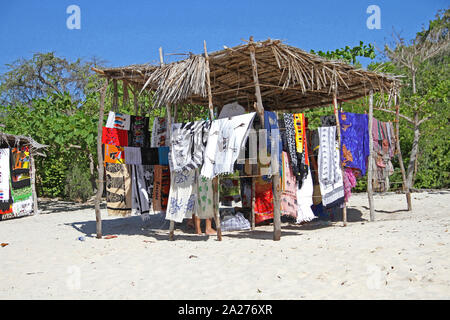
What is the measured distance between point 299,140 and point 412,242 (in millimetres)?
2357

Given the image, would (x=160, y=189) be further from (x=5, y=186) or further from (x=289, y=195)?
(x=5, y=186)

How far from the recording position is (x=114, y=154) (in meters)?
7.12

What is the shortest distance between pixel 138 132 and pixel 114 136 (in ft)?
1.57

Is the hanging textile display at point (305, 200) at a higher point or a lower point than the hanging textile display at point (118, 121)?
lower

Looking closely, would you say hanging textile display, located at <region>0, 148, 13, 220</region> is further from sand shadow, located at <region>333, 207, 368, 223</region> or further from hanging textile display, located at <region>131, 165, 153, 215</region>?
sand shadow, located at <region>333, 207, 368, 223</region>

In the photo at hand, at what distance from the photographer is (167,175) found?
746 cm

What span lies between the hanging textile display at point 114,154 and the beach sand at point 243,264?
1.30m

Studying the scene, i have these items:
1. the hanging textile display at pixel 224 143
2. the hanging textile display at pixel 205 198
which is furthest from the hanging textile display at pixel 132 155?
the hanging textile display at pixel 224 143

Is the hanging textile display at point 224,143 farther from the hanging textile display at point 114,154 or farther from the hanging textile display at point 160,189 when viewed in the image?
the hanging textile display at point 114,154

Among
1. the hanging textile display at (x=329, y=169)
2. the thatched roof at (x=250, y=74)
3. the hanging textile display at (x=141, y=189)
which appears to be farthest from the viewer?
the hanging textile display at (x=141, y=189)

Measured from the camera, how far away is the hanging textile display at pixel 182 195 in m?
6.59

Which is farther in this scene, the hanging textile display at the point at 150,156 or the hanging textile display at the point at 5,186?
the hanging textile display at the point at 5,186

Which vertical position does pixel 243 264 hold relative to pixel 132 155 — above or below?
below

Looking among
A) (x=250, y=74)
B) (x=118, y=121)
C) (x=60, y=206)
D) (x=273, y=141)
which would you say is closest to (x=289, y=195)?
(x=273, y=141)
